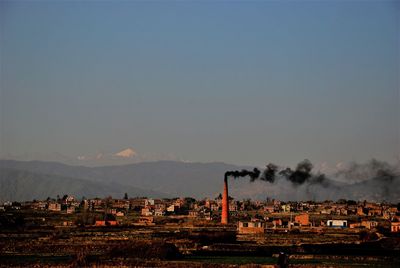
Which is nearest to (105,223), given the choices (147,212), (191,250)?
(147,212)

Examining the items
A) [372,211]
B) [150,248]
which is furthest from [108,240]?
[372,211]

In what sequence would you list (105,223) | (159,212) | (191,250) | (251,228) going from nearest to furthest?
(191,250) < (251,228) < (105,223) < (159,212)

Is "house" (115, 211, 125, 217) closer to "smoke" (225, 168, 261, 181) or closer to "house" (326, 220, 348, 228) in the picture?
"smoke" (225, 168, 261, 181)

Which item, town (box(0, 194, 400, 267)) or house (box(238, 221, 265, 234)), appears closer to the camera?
town (box(0, 194, 400, 267))

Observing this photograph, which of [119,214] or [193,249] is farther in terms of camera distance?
[119,214]

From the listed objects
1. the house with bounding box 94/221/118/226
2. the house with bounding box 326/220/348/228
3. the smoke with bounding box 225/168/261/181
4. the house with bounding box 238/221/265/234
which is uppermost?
the smoke with bounding box 225/168/261/181

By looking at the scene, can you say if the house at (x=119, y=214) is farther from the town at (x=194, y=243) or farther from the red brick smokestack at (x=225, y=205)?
the red brick smokestack at (x=225, y=205)

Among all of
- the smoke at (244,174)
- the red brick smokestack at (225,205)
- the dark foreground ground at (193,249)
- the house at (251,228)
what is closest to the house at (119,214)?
the smoke at (244,174)

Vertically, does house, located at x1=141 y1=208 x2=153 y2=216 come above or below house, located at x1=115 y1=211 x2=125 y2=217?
above

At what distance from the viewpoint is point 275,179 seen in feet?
502

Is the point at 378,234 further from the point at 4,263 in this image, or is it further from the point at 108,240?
the point at 4,263

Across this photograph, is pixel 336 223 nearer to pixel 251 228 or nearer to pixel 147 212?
pixel 251 228

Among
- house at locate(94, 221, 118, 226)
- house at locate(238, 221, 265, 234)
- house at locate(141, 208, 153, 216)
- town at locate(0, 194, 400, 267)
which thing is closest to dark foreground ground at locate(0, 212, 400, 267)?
town at locate(0, 194, 400, 267)

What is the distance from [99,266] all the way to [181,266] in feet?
20.3
